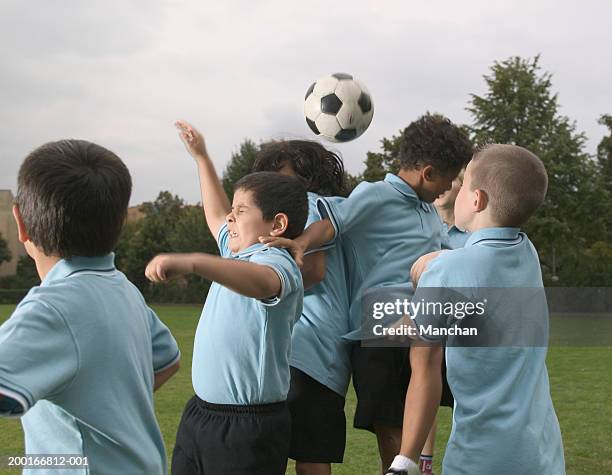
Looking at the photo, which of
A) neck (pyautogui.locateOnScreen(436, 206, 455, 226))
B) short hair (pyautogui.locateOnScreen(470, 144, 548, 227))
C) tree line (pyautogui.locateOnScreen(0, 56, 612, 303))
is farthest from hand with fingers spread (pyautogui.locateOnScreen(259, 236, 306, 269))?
tree line (pyautogui.locateOnScreen(0, 56, 612, 303))

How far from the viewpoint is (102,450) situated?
198 centimetres

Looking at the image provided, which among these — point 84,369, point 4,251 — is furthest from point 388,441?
point 4,251

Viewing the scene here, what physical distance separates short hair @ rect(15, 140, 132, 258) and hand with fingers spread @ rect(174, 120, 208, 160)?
1.60 m

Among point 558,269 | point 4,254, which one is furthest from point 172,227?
point 558,269

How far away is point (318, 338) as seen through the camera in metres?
3.66

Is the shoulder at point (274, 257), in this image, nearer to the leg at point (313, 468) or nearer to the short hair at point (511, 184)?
the short hair at point (511, 184)

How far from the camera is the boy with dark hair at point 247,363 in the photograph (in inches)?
113

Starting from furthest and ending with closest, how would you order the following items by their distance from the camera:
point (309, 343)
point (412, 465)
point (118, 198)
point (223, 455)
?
point (309, 343) < point (412, 465) < point (223, 455) < point (118, 198)

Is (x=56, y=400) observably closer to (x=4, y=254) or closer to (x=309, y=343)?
(x=309, y=343)

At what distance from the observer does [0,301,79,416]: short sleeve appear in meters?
1.76

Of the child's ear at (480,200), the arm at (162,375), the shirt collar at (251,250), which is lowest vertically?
the arm at (162,375)

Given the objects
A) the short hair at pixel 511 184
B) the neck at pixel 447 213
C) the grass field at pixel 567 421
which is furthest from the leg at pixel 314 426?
the neck at pixel 447 213

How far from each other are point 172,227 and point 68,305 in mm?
55692

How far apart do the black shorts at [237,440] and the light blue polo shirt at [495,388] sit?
0.61 metres
